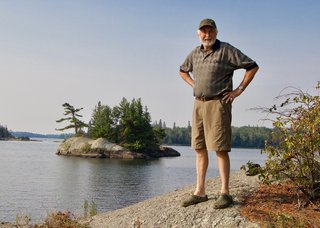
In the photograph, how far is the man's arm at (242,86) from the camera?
6031 millimetres

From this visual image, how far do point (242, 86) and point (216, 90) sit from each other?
1.29 ft

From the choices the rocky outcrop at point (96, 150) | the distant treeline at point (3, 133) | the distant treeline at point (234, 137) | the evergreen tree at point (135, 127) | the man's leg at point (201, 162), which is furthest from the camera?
the distant treeline at point (3, 133)

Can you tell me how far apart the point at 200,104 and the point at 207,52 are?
82 cm

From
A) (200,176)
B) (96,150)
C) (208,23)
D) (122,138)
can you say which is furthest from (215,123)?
(122,138)

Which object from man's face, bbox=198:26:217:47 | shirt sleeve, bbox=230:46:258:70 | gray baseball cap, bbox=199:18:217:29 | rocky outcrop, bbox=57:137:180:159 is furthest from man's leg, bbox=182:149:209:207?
rocky outcrop, bbox=57:137:180:159

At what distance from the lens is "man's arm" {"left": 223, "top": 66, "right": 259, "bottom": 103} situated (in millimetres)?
6031

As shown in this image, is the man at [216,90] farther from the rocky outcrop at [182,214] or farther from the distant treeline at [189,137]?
the distant treeline at [189,137]

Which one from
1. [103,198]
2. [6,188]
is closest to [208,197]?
[103,198]

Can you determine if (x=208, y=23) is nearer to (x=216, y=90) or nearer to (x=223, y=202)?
(x=216, y=90)

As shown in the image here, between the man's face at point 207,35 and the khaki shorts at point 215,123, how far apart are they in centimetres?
91

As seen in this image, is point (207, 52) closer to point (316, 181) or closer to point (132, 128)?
point (316, 181)

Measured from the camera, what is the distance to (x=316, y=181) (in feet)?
20.9

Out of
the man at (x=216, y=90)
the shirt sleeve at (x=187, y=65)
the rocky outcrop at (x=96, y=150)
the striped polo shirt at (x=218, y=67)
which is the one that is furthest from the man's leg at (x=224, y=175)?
the rocky outcrop at (x=96, y=150)

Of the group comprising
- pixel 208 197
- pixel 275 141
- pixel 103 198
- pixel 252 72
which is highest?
pixel 252 72
